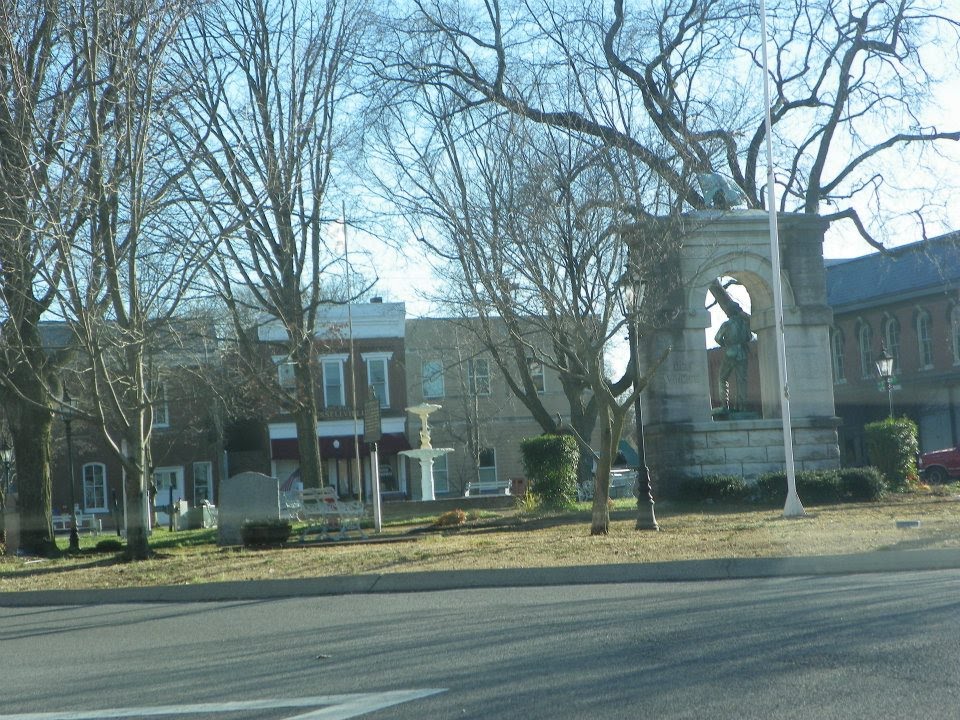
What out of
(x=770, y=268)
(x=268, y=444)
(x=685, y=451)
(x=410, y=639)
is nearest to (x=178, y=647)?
(x=410, y=639)

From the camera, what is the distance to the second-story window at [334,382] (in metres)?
47.3

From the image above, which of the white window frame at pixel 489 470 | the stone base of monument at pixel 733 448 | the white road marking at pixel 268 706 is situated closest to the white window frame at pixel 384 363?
the white window frame at pixel 489 470

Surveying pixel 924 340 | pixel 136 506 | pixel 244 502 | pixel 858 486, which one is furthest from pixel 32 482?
pixel 924 340

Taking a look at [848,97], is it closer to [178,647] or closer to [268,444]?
[178,647]

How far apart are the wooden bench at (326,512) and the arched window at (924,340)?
118 feet

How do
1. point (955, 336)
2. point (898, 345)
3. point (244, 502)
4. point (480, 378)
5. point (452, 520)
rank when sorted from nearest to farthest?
point (244, 502) < point (452, 520) < point (480, 378) < point (955, 336) < point (898, 345)

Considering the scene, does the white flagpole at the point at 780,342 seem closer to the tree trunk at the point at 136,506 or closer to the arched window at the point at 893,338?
the tree trunk at the point at 136,506

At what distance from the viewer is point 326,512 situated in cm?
2034

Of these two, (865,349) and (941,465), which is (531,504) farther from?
(865,349)

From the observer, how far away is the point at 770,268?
77.2 feet

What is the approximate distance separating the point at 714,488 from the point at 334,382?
27986 mm

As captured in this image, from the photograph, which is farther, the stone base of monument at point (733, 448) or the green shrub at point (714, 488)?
the stone base of monument at point (733, 448)

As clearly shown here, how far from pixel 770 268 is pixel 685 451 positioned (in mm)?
4296

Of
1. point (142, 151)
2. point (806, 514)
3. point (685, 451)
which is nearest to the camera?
point (142, 151)
